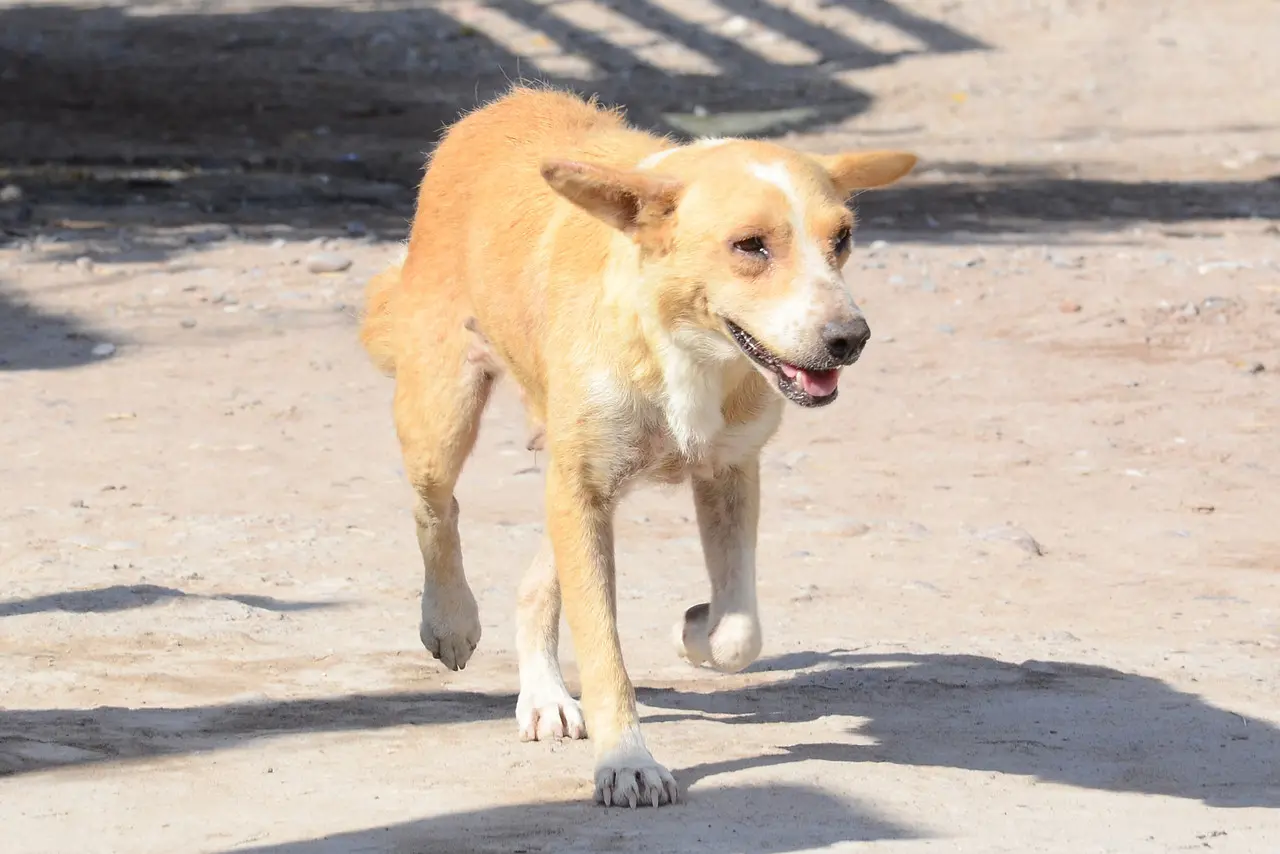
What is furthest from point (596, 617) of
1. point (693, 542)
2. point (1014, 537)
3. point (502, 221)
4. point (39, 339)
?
point (39, 339)

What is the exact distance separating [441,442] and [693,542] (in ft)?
6.25

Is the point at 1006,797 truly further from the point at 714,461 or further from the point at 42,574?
the point at 42,574

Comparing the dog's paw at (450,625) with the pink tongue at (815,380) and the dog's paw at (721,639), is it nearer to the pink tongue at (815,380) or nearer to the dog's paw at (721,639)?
the dog's paw at (721,639)

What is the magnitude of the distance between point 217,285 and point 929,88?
9.31 meters

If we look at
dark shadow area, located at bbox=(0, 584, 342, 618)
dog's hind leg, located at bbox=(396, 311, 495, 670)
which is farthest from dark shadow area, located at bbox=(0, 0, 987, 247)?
dog's hind leg, located at bbox=(396, 311, 495, 670)

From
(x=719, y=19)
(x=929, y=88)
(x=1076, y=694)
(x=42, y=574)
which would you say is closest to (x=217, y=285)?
(x=42, y=574)

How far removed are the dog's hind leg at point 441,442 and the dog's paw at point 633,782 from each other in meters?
1.23

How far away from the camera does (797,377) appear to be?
433 cm

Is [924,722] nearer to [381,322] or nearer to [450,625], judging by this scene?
[450,625]

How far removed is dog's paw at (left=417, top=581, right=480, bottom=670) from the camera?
Answer: 5617 mm

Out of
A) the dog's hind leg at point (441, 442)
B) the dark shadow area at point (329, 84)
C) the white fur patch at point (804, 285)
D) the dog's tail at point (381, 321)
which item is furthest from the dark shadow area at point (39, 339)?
the white fur patch at point (804, 285)

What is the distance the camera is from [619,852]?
3998 millimetres

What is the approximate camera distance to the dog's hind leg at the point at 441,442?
5477 millimetres

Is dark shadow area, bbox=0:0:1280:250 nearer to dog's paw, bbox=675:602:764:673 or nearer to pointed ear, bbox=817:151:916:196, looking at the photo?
dog's paw, bbox=675:602:764:673
